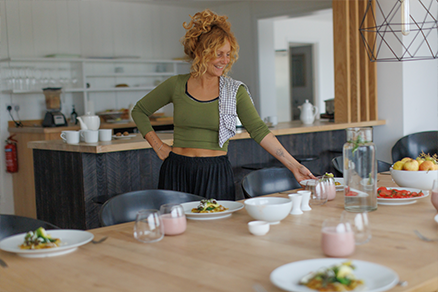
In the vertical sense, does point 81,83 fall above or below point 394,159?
above

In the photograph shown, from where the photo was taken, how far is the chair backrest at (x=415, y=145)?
13.8 ft

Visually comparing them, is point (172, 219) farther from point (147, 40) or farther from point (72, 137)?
point (147, 40)

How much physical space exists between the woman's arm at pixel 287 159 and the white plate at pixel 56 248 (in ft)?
3.43

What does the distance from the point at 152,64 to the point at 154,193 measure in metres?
5.29

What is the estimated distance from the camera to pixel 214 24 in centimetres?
241

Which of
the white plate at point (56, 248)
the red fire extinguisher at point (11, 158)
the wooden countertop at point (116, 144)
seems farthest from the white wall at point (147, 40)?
the white plate at point (56, 248)

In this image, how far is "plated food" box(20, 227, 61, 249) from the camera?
53.1 inches

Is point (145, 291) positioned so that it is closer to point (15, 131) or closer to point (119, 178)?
point (119, 178)

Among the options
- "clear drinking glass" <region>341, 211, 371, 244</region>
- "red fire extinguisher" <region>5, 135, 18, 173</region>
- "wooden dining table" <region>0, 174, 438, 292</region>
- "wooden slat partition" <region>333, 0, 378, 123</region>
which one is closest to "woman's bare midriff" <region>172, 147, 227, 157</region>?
"wooden dining table" <region>0, 174, 438, 292</region>

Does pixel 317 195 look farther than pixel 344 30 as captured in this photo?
No

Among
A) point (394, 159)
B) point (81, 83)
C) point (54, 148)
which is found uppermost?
point (81, 83)

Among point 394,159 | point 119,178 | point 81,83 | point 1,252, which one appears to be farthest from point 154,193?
point 81,83

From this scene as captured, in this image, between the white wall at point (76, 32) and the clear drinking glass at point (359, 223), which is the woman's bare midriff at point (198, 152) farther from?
the white wall at point (76, 32)

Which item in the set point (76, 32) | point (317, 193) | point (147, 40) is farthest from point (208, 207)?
point (147, 40)
